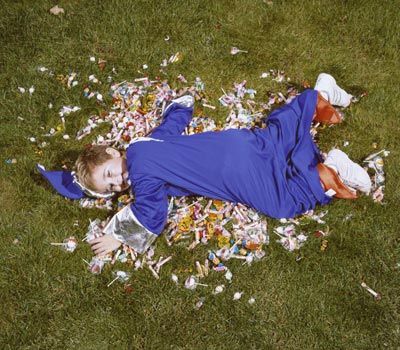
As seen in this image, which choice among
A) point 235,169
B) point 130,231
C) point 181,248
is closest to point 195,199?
point 181,248

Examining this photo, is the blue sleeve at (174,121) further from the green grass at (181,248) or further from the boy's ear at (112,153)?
the green grass at (181,248)

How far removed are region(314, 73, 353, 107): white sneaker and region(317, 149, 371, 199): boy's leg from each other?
0.85 m

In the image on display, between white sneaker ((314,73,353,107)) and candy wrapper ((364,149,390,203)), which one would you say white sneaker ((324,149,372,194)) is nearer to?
candy wrapper ((364,149,390,203))

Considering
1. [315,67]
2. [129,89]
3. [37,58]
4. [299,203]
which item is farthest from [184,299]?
[37,58]

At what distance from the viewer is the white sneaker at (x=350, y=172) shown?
559 cm

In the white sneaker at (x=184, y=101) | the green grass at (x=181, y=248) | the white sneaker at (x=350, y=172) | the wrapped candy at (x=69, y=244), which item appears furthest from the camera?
the white sneaker at (x=184, y=101)

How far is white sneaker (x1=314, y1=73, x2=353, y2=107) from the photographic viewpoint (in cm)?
609

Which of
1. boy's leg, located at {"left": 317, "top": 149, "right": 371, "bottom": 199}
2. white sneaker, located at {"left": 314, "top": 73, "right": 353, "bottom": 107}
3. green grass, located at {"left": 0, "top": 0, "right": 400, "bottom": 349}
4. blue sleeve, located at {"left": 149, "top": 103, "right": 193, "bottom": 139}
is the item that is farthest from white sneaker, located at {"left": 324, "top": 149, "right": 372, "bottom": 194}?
blue sleeve, located at {"left": 149, "top": 103, "right": 193, "bottom": 139}

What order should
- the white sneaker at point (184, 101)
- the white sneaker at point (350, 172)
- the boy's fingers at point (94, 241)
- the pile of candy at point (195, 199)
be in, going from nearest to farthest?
the white sneaker at point (350, 172) < the pile of candy at point (195, 199) < the boy's fingers at point (94, 241) < the white sneaker at point (184, 101)

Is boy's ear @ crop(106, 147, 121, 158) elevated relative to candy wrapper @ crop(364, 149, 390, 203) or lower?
lower

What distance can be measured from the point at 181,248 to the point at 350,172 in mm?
2255

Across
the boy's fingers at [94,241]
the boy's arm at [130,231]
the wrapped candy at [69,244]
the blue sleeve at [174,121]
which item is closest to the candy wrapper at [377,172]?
the blue sleeve at [174,121]

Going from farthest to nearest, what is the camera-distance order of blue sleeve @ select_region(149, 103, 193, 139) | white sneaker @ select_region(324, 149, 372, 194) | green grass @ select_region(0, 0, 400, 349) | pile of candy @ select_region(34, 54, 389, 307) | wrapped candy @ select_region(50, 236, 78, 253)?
blue sleeve @ select_region(149, 103, 193, 139)
wrapped candy @ select_region(50, 236, 78, 253)
pile of candy @ select_region(34, 54, 389, 307)
white sneaker @ select_region(324, 149, 372, 194)
green grass @ select_region(0, 0, 400, 349)

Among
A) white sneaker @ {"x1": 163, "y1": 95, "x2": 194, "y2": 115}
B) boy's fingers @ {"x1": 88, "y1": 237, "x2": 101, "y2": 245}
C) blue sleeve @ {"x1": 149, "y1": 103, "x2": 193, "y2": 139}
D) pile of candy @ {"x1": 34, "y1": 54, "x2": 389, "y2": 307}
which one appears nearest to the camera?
pile of candy @ {"x1": 34, "y1": 54, "x2": 389, "y2": 307}
